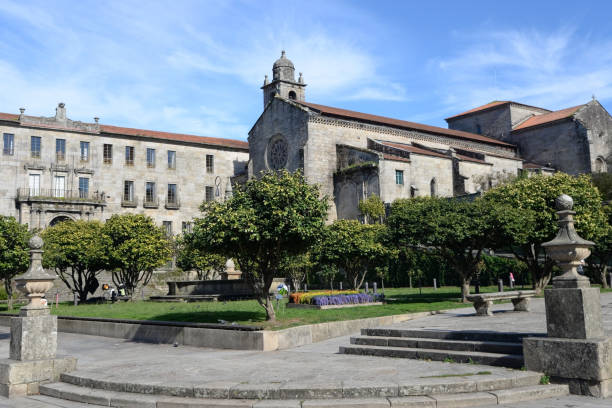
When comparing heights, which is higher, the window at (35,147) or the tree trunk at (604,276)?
the window at (35,147)

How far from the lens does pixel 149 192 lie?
55.9 metres

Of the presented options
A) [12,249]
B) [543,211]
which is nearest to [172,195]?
[12,249]

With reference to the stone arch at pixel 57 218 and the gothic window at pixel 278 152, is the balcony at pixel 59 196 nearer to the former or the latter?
the stone arch at pixel 57 218

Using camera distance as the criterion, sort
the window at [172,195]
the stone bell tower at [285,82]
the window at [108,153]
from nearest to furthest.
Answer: the window at [108,153]
the window at [172,195]
the stone bell tower at [285,82]

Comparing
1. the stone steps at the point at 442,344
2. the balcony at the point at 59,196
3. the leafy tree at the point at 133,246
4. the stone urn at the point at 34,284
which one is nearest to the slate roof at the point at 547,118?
the leafy tree at the point at 133,246

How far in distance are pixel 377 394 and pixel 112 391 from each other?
4.10 meters

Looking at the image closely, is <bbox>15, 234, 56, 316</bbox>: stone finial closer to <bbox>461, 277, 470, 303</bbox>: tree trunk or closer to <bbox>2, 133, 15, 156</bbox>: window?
<bbox>461, 277, 470, 303</bbox>: tree trunk

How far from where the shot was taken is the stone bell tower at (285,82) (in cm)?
6228

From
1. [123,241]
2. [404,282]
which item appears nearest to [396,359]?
[123,241]

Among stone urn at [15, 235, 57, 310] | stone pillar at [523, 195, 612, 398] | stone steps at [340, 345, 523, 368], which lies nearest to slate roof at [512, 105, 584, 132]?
stone steps at [340, 345, 523, 368]

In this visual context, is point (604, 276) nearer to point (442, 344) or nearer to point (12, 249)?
point (442, 344)

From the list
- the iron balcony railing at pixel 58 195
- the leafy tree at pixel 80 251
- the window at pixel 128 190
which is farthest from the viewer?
the window at pixel 128 190

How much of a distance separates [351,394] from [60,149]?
51.3 metres

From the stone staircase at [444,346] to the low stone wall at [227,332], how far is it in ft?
6.61
